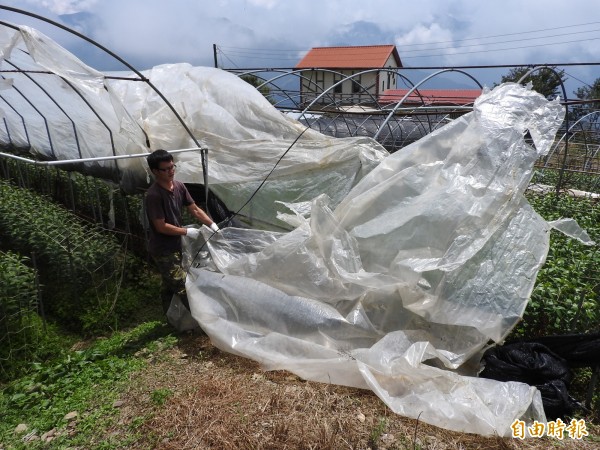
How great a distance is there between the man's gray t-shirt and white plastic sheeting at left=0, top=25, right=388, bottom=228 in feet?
3.71

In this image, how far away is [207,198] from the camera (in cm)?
534

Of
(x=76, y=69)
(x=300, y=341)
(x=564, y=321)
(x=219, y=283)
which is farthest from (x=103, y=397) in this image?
(x=564, y=321)

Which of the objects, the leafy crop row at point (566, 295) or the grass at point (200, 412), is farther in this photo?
the leafy crop row at point (566, 295)

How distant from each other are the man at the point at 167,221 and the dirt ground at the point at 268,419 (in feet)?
3.36

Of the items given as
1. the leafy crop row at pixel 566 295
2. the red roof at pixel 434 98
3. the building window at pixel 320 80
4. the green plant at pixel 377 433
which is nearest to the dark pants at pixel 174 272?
the green plant at pixel 377 433

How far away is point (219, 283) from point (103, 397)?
4.00ft

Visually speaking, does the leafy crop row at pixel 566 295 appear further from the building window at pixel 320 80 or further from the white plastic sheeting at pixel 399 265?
the building window at pixel 320 80

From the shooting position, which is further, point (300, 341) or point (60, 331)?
point (60, 331)

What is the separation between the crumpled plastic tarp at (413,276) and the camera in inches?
121

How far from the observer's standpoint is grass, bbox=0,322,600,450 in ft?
9.00

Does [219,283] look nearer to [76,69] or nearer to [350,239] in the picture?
[350,239]

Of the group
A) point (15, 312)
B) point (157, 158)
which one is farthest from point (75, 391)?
point (157, 158)

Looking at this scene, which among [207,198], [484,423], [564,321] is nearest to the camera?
[484,423]

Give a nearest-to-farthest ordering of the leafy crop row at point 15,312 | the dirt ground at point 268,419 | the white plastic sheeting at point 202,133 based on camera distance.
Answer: the dirt ground at point 268,419 → the leafy crop row at point 15,312 → the white plastic sheeting at point 202,133
